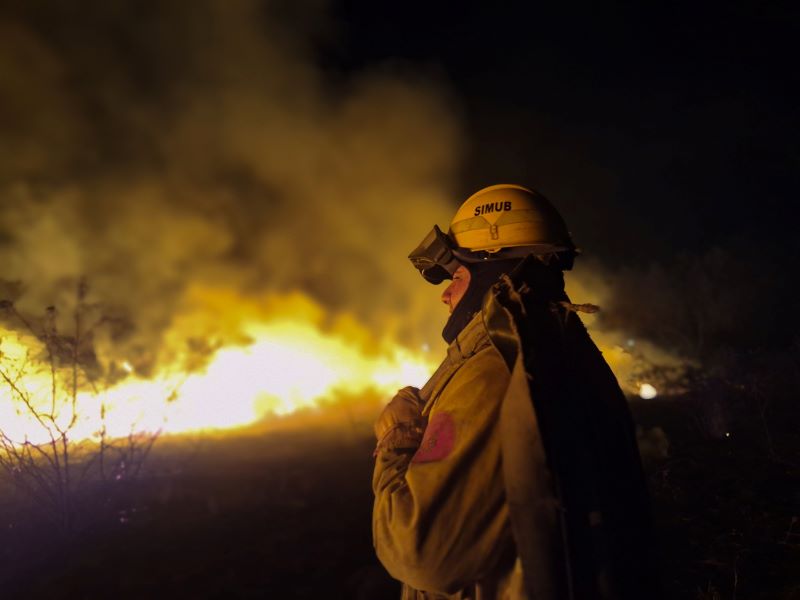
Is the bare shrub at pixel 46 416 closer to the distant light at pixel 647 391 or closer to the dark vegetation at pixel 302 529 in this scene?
the dark vegetation at pixel 302 529

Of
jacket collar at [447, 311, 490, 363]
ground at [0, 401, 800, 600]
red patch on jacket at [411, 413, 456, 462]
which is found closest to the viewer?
red patch on jacket at [411, 413, 456, 462]

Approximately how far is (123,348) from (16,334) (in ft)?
10.0

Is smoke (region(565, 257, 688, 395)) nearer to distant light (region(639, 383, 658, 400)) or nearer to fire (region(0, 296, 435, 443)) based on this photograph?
distant light (region(639, 383, 658, 400))

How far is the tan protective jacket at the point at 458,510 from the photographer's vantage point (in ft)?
4.49

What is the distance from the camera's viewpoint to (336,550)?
180 inches

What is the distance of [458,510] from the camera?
1.37 metres

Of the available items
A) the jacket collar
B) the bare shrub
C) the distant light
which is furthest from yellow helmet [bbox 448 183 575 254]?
the distant light

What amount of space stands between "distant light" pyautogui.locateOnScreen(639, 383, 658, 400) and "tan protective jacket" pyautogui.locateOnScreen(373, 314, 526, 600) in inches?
466

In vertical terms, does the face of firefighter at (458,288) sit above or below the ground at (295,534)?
above

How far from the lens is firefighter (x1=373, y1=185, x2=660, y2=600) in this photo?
4.21 feet

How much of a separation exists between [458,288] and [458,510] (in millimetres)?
1015

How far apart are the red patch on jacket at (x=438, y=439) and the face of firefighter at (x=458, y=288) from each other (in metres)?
0.70

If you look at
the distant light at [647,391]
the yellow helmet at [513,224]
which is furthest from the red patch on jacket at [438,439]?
the distant light at [647,391]

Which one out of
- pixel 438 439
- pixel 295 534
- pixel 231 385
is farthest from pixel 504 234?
pixel 231 385
